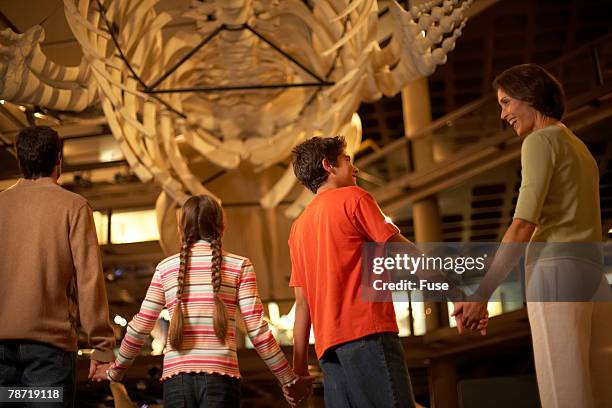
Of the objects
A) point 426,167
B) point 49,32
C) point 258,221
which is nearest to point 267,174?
point 258,221

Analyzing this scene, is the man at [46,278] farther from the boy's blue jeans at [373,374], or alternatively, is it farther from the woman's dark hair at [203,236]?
the boy's blue jeans at [373,374]

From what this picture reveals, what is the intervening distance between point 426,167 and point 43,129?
31.7ft

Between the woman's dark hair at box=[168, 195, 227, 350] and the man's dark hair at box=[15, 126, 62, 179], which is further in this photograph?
the woman's dark hair at box=[168, 195, 227, 350]

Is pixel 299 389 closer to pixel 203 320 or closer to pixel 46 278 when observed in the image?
pixel 203 320

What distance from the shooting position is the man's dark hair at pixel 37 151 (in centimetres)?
279

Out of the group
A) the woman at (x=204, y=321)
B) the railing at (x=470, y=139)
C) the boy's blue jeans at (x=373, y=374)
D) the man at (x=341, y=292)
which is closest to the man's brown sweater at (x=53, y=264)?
the woman at (x=204, y=321)

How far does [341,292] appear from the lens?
8.68ft

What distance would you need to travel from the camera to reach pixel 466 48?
42.6 feet

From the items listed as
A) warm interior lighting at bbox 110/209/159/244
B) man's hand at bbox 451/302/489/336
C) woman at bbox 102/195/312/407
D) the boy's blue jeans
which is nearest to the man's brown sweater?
woman at bbox 102/195/312/407

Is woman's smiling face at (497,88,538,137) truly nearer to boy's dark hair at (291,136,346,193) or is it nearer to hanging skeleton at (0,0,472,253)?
boy's dark hair at (291,136,346,193)

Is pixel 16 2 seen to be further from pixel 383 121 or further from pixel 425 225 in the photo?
pixel 383 121

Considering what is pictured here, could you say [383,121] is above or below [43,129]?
above

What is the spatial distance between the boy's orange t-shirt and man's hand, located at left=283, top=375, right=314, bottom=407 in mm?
424

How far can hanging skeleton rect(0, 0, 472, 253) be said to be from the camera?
19.4 feet
